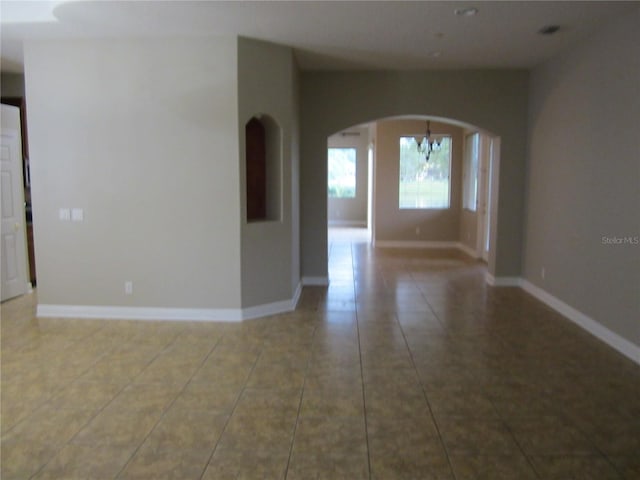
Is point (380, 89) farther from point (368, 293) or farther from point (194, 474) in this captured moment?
point (194, 474)

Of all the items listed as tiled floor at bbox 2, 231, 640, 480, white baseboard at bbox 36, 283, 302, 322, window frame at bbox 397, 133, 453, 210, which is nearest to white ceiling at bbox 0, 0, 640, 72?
white baseboard at bbox 36, 283, 302, 322

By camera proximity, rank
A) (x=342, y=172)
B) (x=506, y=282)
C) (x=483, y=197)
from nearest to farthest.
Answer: (x=506, y=282) → (x=483, y=197) → (x=342, y=172)

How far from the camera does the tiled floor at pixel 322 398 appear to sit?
2.62m

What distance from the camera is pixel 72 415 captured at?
3.13 metres

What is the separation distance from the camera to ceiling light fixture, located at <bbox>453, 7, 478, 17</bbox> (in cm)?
411

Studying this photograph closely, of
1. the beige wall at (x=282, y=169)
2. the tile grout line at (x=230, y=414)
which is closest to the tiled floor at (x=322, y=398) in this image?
the tile grout line at (x=230, y=414)

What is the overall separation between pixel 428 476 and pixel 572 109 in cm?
430

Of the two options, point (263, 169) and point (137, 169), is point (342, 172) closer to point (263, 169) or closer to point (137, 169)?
point (263, 169)

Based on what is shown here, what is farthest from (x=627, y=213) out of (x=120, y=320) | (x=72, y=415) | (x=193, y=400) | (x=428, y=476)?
(x=120, y=320)

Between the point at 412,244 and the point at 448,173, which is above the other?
the point at 448,173

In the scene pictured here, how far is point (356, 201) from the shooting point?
1515cm

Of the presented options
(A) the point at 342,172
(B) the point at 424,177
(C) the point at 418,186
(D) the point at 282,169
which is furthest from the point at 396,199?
(D) the point at 282,169

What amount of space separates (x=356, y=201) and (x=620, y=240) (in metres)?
11.0

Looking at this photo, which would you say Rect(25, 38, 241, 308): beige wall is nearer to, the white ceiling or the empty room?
the empty room
